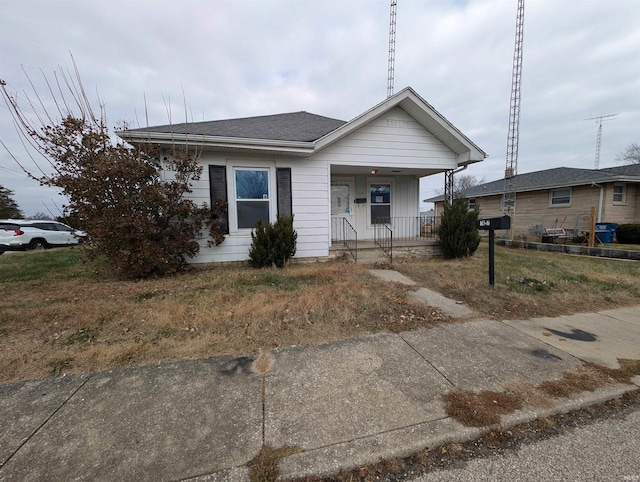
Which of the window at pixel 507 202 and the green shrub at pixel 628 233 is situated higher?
the window at pixel 507 202

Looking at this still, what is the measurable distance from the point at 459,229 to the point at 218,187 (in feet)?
22.3

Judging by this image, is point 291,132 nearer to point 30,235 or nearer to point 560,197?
point 30,235

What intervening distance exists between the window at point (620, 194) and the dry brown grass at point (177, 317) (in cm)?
1653

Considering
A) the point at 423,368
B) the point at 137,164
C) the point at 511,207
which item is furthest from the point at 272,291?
the point at 511,207

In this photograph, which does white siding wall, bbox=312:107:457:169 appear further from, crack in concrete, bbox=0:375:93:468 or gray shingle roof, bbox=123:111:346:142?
crack in concrete, bbox=0:375:93:468

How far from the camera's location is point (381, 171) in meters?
8.84

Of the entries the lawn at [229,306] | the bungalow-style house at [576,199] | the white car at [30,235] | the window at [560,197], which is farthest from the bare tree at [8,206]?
the window at [560,197]

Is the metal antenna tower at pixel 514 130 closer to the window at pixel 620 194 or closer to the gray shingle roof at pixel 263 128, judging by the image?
the window at pixel 620 194

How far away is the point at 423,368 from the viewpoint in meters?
2.67

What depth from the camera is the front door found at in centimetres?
920

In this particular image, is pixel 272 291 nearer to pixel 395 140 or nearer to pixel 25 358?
pixel 25 358

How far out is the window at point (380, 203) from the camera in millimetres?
9531

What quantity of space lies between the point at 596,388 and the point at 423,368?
4.75ft

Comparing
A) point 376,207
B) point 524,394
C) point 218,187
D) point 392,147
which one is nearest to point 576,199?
point 376,207
